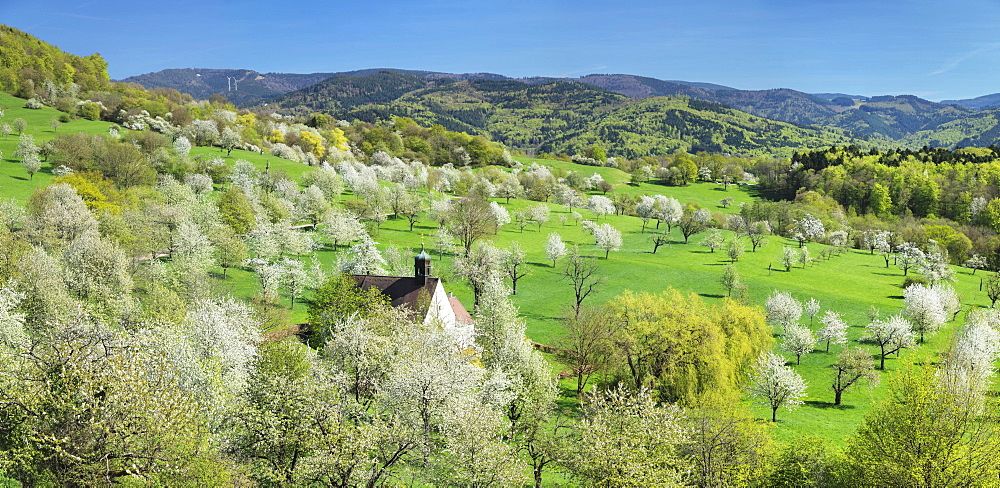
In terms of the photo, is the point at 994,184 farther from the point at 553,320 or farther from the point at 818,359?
the point at 553,320

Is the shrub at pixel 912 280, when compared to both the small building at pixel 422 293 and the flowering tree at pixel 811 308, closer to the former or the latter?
the flowering tree at pixel 811 308

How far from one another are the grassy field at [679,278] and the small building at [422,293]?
12.6 metres

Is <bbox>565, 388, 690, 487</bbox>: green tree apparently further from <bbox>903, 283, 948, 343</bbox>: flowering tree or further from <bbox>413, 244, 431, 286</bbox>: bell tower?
<bbox>903, 283, 948, 343</bbox>: flowering tree

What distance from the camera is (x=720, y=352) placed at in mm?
40125

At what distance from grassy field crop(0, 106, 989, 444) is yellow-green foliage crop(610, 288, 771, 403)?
6.78 metres

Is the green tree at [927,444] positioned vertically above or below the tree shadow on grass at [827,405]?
above

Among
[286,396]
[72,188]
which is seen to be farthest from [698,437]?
[72,188]

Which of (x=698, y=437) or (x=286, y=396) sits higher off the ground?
(x=286, y=396)

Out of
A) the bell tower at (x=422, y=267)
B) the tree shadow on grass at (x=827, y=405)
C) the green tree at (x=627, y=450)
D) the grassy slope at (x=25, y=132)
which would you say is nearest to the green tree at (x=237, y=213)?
the grassy slope at (x=25, y=132)

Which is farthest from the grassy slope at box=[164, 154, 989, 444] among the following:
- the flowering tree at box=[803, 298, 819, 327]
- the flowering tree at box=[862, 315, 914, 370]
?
the flowering tree at box=[803, 298, 819, 327]

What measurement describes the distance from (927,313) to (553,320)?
134 ft

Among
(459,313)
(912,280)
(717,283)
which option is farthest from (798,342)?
(912,280)

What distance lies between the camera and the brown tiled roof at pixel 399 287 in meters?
47.7

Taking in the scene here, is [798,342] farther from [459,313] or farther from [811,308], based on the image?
[459,313]
